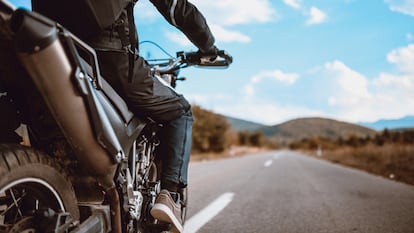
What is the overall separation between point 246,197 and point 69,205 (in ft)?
13.5

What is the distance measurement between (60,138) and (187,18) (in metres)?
0.93

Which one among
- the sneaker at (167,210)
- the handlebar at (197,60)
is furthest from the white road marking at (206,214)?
the handlebar at (197,60)

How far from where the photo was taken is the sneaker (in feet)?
6.97

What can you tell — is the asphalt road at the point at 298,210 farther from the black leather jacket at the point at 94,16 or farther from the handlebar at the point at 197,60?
the black leather jacket at the point at 94,16

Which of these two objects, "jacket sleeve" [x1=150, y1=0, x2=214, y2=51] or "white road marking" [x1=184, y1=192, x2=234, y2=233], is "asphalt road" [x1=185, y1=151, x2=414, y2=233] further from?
"jacket sleeve" [x1=150, y1=0, x2=214, y2=51]

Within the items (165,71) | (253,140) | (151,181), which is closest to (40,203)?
(151,181)

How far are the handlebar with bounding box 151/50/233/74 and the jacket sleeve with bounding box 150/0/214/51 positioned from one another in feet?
1.48

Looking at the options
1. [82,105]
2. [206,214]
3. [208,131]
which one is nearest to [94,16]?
[82,105]

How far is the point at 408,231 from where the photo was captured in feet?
11.0

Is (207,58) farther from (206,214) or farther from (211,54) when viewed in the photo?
(206,214)

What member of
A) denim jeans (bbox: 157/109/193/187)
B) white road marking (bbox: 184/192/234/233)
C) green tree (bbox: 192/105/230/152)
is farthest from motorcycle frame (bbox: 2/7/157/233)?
green tree (bbox: 192/105/230/152)

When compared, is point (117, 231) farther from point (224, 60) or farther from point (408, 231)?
point (408, 231)

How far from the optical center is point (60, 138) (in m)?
1.76

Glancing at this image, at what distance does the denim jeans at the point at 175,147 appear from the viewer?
7.91ft
